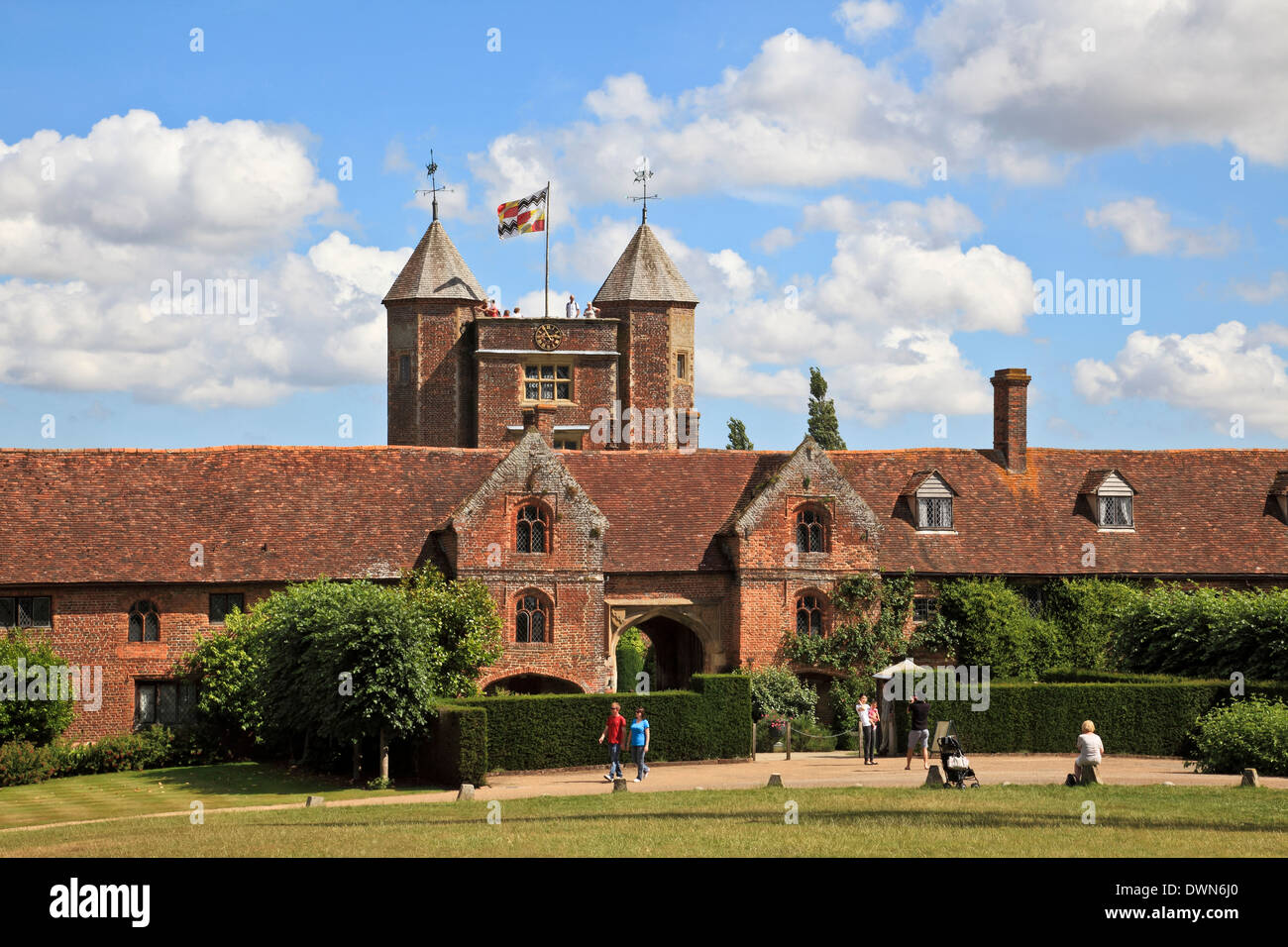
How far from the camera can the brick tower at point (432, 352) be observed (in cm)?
6444

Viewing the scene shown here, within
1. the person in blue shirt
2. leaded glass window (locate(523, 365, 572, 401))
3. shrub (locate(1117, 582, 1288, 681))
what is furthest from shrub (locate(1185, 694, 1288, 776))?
leaded glass window (locate(523, 365, 572, 401))

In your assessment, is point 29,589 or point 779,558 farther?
point 779,558

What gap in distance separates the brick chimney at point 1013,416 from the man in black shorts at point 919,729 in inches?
619

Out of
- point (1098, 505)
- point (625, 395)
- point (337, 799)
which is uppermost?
point (625, 395)

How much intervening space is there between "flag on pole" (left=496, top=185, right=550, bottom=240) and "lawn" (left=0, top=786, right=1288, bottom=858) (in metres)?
39.3

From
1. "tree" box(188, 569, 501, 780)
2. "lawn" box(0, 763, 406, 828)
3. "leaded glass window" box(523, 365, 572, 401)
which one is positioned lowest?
"lawn" box(0, 763, 406, 828)

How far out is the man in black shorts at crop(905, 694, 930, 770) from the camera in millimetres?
35750

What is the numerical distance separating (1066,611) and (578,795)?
22501mm

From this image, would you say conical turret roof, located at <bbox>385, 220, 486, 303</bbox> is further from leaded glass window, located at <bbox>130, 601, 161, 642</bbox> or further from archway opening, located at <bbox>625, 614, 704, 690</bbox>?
leaded glass window, located at <bbox>130, 601, 161, 642</bbox>

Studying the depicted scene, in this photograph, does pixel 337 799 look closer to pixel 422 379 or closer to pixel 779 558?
pixel 779 558

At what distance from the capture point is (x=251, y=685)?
39.7 m

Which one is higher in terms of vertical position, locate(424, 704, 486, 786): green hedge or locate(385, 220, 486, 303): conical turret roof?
locate(385, 220, 486, 303): conical turret roof

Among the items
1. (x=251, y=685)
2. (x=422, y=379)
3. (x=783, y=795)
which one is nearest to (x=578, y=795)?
(x=783, y=795)
